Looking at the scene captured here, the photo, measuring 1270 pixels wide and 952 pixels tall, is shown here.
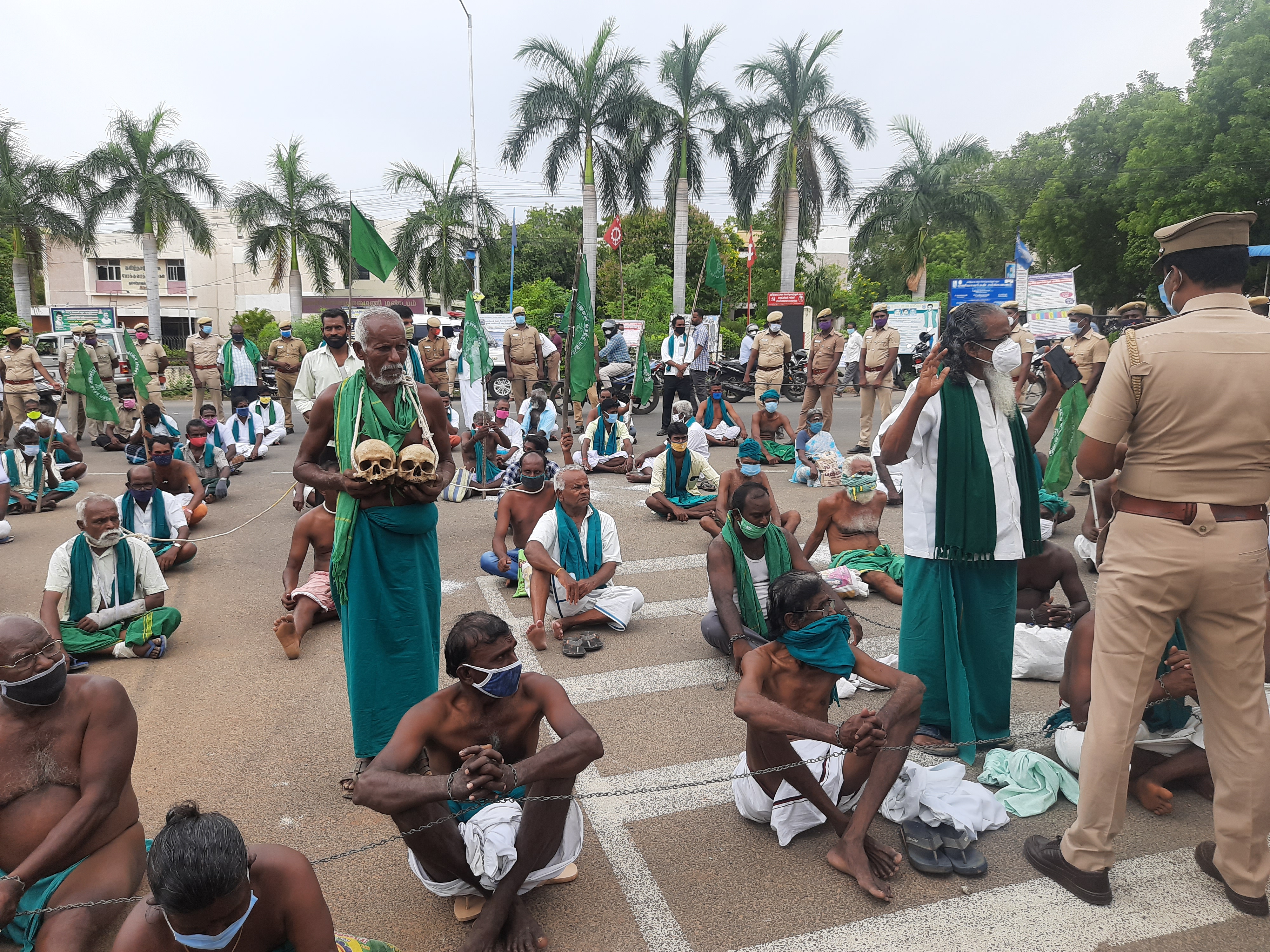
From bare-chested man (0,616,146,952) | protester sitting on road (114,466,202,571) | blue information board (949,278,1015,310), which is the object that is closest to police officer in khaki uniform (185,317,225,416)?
protester sitting on road (114,466,202,571)

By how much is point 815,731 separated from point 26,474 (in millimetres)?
10598

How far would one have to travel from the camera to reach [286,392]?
16219mm

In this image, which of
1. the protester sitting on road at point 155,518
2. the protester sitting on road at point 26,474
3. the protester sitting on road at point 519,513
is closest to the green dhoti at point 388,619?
the protester sitting on road at point 519,513

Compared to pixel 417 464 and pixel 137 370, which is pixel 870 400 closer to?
pixel 417 464

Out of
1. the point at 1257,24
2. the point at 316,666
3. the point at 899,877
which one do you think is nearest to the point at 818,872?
the point at 899,877

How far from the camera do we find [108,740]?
9.79ft

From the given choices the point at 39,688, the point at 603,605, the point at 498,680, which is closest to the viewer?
the point at 39,688

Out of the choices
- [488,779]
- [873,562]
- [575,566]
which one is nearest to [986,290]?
[873,562]

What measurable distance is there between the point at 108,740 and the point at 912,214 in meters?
27.9

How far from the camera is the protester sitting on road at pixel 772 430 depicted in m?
12.4

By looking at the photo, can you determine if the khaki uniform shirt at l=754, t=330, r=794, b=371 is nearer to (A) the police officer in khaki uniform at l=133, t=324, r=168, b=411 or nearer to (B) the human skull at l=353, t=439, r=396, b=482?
(A) the police officer in khaki uniform at l=133, t=324, r=168, b=411

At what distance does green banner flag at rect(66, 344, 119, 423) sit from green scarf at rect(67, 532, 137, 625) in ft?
33.2

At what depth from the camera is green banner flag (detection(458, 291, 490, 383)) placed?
12562mm

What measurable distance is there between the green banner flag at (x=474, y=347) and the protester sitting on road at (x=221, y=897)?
10500 mm
